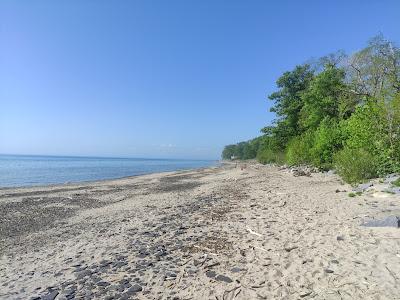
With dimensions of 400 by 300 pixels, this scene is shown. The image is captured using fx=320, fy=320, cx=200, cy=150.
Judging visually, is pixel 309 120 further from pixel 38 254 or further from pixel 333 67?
pixel 38 254

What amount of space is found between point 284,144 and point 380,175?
32.6m

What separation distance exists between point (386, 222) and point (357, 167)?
366 inches

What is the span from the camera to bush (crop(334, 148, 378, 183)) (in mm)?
17141

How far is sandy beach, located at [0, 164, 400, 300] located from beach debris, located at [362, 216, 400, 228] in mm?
219

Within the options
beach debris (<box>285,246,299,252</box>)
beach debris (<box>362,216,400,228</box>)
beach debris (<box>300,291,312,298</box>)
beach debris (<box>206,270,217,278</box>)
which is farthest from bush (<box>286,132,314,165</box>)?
beach debris (<box>300,291,312,298</box>)

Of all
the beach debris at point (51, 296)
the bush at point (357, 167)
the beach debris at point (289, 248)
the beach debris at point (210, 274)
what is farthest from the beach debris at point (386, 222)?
the bush at point (357, 167)

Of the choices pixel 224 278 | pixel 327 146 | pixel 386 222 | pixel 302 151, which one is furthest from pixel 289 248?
pixel 302 151

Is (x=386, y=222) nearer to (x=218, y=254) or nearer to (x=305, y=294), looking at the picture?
(x=305, y=294)

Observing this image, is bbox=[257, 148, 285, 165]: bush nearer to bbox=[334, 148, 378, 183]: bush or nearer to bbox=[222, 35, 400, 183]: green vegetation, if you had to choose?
bbox=[222, 35, 400, 183]: green vegetation

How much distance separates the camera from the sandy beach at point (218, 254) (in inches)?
238

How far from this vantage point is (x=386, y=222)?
8.55 m

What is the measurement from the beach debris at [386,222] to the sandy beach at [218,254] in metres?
0.22

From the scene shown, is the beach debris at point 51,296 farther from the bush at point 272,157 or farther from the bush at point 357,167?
the bush at point 272,157

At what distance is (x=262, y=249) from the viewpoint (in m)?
7.86
